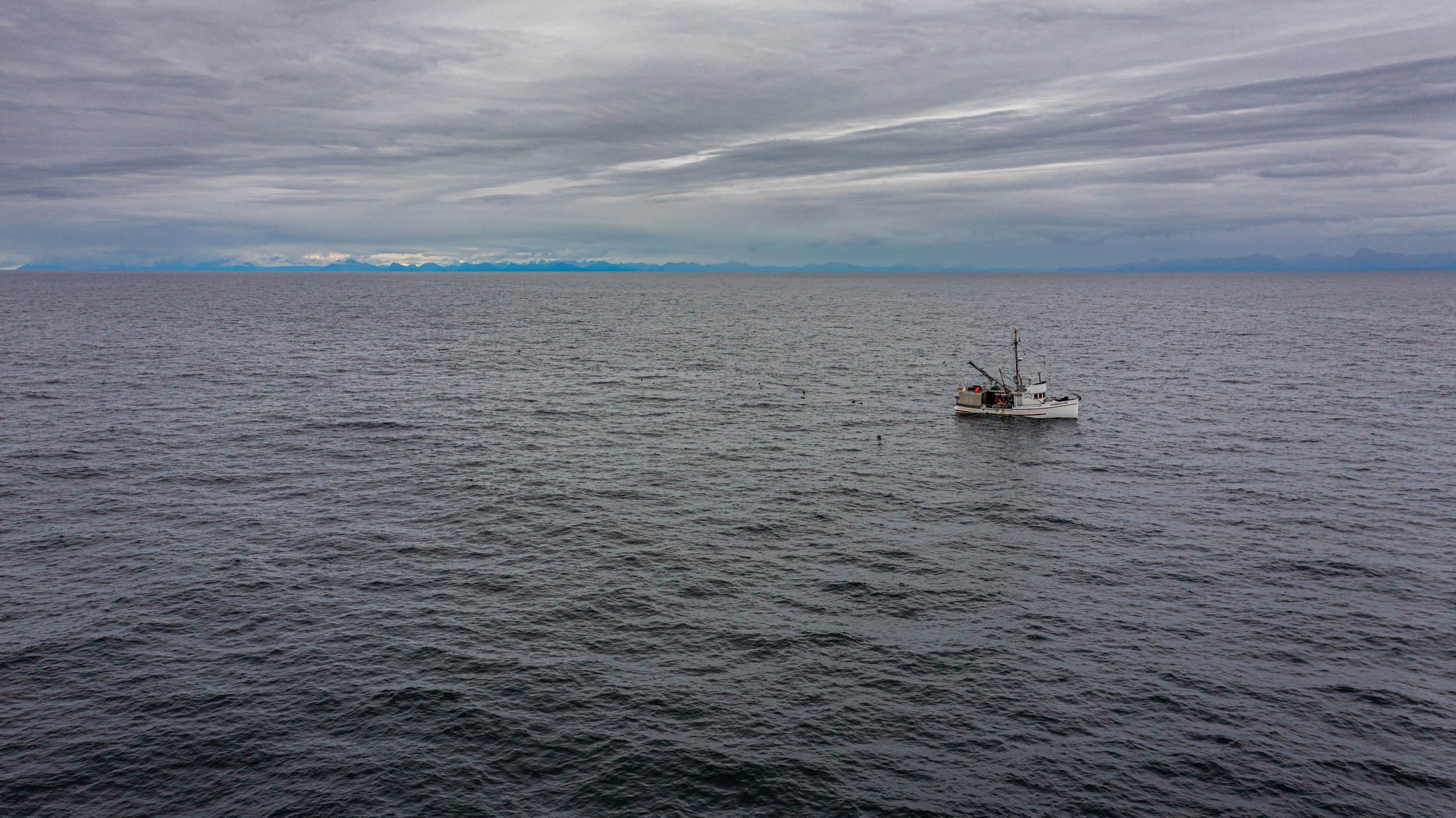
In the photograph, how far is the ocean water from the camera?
31844mm

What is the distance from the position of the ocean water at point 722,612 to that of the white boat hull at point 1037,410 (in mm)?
2061

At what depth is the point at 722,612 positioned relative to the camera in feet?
149

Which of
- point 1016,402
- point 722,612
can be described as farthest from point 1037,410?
point 722,612

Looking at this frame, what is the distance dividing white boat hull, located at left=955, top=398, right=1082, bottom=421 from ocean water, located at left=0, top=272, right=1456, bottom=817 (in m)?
2.06

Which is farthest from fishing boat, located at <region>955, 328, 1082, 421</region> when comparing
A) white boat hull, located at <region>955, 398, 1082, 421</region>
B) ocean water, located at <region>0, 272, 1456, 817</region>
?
ocean water, located at <region>0, 272, 1456, 817</region>

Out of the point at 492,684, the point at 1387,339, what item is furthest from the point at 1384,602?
the point at 1387,339

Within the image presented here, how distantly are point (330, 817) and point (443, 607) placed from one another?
16789 millimetres

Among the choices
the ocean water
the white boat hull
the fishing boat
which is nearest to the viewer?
the ocean water

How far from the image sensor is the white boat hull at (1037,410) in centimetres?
9462

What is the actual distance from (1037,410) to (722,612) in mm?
63260

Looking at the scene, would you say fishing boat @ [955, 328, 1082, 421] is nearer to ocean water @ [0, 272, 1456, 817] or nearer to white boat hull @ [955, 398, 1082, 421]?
white boat hull @ [955, 398, 1082, 421]

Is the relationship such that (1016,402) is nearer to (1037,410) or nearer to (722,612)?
(1037,410)

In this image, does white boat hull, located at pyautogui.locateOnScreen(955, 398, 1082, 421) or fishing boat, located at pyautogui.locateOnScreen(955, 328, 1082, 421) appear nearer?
white boat hull, located at pyautogui.locateOnScreen(955, 398, 1082, 421)

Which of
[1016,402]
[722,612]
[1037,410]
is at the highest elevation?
[1016,402]
